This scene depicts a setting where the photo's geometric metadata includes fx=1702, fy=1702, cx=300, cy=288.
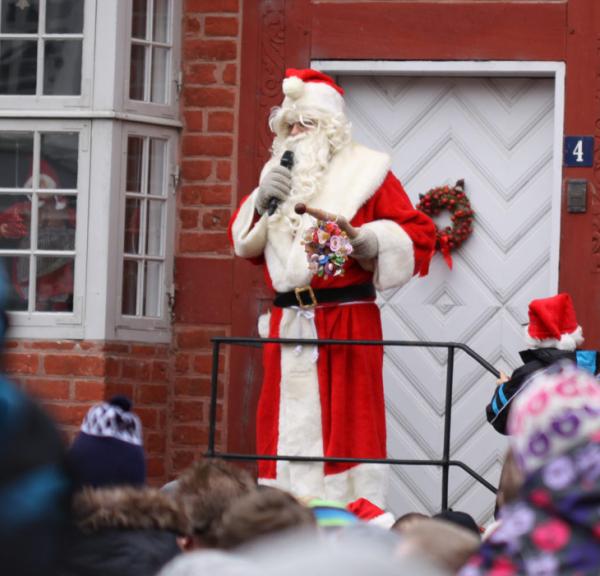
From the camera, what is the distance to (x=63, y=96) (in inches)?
356

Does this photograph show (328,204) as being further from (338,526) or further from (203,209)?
(338,526)

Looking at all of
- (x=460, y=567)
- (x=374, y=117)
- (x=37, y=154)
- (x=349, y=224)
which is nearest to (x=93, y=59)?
(x=37, y=154)

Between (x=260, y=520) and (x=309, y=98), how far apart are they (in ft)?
16.0

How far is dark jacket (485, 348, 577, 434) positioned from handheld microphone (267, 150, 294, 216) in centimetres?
143

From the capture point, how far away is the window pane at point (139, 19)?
29.9 feet

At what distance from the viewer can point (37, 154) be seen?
29.7 ft

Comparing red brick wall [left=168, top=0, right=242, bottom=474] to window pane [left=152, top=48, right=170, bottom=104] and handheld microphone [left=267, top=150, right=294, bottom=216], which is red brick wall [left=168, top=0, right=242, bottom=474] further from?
handheld microphone [left=267, top=150, right=294, bottom=216]

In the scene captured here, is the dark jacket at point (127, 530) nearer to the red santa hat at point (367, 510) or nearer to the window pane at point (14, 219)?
the red santa hat at point (367, 510)

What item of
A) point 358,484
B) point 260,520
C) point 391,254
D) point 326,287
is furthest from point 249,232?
point 260,520

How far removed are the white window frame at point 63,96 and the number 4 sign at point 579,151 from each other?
99.5 inches

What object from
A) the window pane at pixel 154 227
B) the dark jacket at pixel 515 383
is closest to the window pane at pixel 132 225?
the window pane at pixel 154 227

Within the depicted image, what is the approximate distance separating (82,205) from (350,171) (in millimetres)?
1703

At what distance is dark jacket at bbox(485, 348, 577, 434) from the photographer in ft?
23.0

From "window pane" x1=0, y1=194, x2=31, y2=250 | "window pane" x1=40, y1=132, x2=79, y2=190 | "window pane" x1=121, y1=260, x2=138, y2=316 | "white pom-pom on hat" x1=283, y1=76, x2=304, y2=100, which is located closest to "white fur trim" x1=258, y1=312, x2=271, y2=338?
"white pom-pom on hat" x1=283, y1=76, x2=304, y2=100
